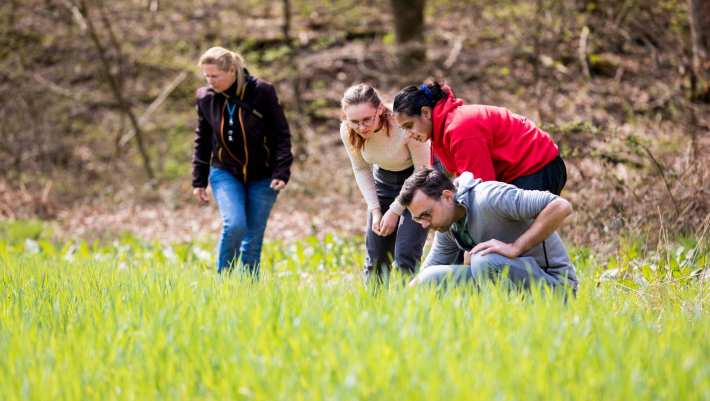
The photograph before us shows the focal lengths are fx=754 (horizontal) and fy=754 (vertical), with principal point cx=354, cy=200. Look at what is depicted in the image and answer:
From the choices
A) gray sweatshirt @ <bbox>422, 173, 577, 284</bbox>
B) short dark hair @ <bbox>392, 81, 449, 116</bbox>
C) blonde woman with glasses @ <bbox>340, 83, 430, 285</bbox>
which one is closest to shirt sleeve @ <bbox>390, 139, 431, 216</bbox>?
blonde woman with glasses @ <bbox>340, 83, 430, 285</bbox>

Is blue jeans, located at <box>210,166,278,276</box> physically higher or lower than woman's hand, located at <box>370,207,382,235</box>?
lower

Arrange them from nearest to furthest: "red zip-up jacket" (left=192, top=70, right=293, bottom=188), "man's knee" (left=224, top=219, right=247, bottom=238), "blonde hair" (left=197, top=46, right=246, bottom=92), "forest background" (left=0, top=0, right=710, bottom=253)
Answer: "blonde hair" (left=197, top=46, right=246, bottom=92) → "man's knee" (left=224, top=219, right=247, bottom=238) → "red zip-up jacket" (left=192, top=70, right=293, bottom=188) → "forest background" (left=0, top=0, right=710, bottom=253)

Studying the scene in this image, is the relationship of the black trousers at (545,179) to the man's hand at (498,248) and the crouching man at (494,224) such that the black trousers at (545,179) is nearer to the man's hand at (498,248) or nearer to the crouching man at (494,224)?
the crouching man at (494,224)

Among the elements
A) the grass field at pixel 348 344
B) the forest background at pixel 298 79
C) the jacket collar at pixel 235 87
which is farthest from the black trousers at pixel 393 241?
the forest background at pixel 298 79

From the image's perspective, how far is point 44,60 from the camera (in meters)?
16.0

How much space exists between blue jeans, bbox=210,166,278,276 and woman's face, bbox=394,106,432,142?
6.17 ft

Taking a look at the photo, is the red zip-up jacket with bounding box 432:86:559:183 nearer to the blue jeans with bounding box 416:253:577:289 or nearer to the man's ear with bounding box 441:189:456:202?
the man's ear with bounding box 441:189:456:202

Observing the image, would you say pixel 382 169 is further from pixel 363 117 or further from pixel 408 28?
pixel 408 28

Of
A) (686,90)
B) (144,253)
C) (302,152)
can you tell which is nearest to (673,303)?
(144,253)

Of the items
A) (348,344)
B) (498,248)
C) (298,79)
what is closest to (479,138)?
(498,248)

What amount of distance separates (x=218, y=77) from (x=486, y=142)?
7.18 ft

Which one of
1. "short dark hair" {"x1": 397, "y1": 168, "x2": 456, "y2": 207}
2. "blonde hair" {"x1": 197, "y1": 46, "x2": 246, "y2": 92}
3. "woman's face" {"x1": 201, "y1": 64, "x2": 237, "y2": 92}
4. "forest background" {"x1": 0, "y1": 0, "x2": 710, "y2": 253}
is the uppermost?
"blonde hair" {"x1": 197, "y1": 46, "x2": 246, "y2": 92}

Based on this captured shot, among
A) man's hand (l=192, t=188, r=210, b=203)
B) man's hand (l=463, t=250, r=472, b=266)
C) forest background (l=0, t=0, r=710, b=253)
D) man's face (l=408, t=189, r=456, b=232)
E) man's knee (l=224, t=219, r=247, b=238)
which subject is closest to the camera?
man's face (l=408, t=189, r=456, b=232)

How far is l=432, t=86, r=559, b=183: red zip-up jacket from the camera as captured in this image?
12.7ft
